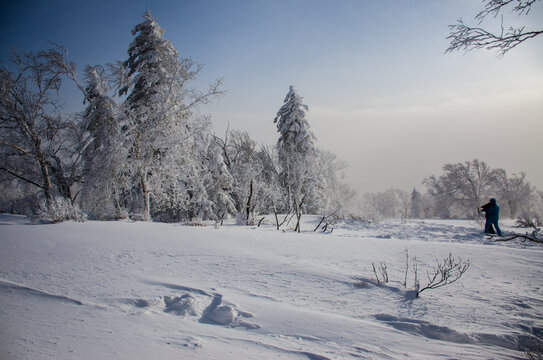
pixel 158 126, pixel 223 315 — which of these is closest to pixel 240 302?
pixel 223 315

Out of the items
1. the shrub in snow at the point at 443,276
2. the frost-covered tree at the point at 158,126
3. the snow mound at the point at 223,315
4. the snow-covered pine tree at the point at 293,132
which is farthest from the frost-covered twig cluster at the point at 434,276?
the snow-covered pine tree at the point at 293,132

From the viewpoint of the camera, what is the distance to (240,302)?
11.3 ft

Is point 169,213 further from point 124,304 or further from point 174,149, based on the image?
point 124,304

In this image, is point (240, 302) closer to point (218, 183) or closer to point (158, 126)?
point (158, 126)

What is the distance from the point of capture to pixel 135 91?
1567cm

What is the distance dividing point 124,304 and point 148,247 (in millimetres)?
2170

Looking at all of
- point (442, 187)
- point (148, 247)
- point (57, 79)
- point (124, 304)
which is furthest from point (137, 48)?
point (442, 187)

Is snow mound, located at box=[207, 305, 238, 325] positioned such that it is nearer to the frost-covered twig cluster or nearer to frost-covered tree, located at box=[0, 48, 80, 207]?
the frost-covered twig cluster

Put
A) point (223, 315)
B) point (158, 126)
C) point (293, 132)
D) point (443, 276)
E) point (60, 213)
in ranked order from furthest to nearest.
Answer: point (293, 132) < point (158, 126) < point (60, 213) < point (443, 276) < point (223, 315)

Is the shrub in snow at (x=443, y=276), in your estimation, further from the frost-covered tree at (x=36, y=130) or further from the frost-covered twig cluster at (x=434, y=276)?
the frost-covered tree at (x=36, y=130)

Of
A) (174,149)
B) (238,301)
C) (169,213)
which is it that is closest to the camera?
(238,301)

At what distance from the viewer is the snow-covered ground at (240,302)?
247 cm

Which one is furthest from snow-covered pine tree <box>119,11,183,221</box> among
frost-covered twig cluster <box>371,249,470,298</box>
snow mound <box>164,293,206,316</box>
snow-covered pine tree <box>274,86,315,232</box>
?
snow-covered pine tree <box>274,86,315,232</box>

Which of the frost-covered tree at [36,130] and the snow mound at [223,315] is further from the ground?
the frost-covered tree at [36,130]
